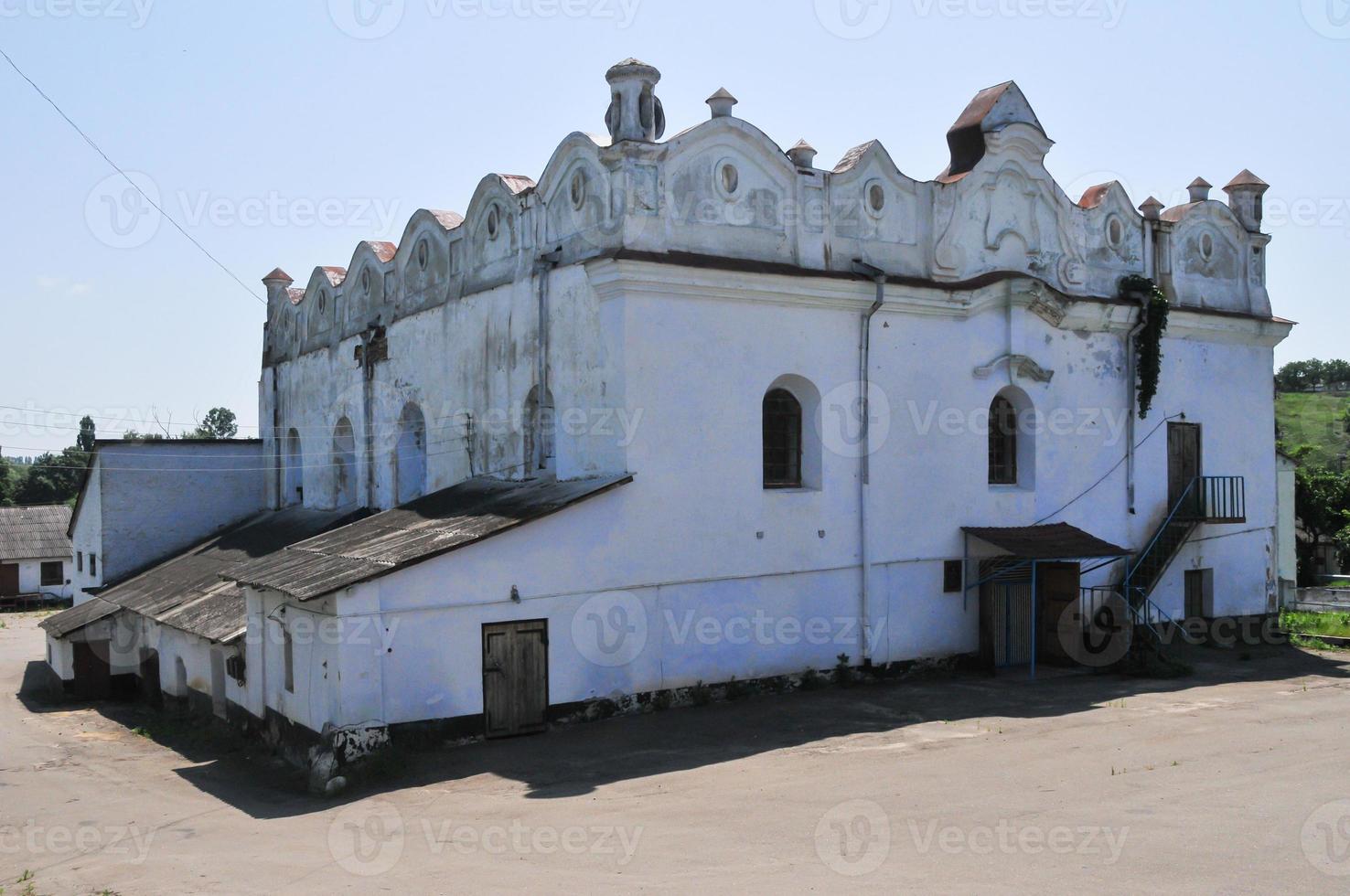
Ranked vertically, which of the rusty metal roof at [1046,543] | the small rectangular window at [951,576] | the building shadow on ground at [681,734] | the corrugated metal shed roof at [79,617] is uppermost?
the rusty metal roof at [1046,543]

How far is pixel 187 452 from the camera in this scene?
3036 centimetres

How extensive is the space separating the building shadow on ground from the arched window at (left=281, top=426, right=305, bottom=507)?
31.2 feet

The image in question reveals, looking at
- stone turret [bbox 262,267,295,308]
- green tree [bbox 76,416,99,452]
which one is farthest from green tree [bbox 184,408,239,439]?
stone turret [bbox 262,267,295,308]

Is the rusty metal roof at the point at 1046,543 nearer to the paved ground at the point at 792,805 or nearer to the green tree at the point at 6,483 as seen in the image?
the paved ground at the point at 792,805

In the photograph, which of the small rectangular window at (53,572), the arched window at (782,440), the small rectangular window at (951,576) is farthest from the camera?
the small rectangular window at (53,572)

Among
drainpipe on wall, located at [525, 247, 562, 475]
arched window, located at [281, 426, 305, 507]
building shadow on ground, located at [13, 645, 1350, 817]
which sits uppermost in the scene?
drainpipe on wall, located at [525, 247, 562, 475]

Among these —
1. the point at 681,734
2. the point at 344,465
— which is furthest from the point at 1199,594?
the point at 344,465

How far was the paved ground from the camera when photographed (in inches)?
370

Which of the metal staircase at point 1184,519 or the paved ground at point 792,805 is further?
the metal staircase at point 1184,519

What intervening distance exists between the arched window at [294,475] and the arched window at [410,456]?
6.38 metres

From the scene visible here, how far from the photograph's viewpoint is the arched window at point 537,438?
60.9 ft

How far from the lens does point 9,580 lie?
49625 mm

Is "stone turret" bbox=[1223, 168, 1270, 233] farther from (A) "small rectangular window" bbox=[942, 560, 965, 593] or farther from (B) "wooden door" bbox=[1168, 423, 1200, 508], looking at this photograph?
(A) "small rectangular window" bbox=[942, 560, 965, 593]

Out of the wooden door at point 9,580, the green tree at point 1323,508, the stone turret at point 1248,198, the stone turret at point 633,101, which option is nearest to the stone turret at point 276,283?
the stone turret at point 633,101
